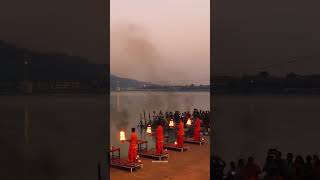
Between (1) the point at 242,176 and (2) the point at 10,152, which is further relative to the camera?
(2) the point at 10,152

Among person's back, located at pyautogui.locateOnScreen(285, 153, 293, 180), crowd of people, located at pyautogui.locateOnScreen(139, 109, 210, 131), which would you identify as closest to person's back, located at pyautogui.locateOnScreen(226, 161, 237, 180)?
person's back, located at pyautogui.locateOnScreen(285, 153, 293, 180)

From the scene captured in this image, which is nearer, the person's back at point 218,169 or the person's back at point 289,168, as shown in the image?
the person's back at point 289,168

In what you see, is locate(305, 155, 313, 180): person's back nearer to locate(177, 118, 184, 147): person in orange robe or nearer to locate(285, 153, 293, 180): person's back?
locate(285, 153, 293, 180): person's back

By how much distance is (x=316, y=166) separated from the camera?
4297 millimetres

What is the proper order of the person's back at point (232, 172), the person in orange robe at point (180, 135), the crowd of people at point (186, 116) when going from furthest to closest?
the crowd of people at point (186, 116), the person in orange robe at point (180, 135), the person's back at point (232, 172)

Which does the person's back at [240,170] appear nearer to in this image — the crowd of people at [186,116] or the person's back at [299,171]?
the person's back at [299,171]

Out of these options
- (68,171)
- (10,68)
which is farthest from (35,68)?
(68,171)

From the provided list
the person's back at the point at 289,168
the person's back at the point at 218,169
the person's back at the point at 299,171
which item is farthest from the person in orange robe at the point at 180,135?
the person's back at the point at 299,171

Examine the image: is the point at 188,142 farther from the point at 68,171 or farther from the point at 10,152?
the point at 10,152

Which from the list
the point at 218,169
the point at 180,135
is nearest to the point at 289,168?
the point at 218,169

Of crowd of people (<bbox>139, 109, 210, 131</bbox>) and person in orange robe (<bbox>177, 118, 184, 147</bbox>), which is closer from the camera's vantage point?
person in orange robe (<bbox>177, 118, 184, 147</bbox>)

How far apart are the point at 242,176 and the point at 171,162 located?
131 inches

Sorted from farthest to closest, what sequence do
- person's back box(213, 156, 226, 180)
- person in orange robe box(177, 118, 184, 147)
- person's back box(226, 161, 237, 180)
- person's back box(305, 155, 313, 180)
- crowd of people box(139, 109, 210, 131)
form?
crowd of people box(139, 109, 210, 131)
person in orange robe box(177, 118, 184, 147)
person's back box(213, 156, 226, 180)
person's back box(226, 161, 237, 180)
person's back box(305, 155, 313, 180)

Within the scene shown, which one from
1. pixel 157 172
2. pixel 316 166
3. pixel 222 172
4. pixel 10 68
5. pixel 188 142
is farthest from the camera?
pixel 10 68
